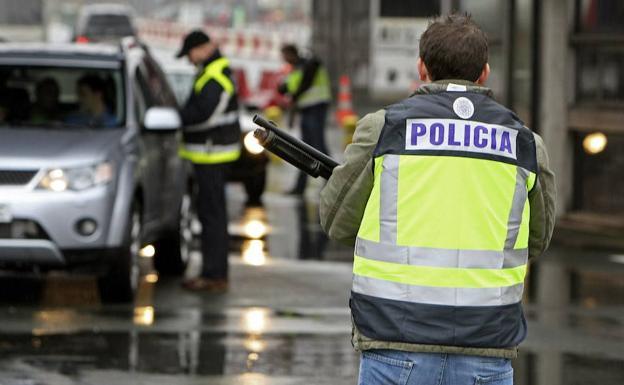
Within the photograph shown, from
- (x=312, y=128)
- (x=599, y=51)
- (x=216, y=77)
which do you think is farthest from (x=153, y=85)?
(x=312, y=128)

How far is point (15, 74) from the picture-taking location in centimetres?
1179

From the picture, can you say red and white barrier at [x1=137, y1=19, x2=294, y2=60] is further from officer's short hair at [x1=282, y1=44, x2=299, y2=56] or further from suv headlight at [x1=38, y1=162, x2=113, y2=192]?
suv headlight at [x1=38, y1=162, x2=113, y2=192]

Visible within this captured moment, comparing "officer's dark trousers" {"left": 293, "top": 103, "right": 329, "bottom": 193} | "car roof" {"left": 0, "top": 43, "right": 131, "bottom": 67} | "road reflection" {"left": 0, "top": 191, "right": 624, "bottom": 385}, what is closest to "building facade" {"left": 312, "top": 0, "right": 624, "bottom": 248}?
"road reflection" {"left": 0, "top": 191, "right": 624, "bottom": 385}

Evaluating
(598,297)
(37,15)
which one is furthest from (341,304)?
(37,15)

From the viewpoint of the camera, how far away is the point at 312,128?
792 inches

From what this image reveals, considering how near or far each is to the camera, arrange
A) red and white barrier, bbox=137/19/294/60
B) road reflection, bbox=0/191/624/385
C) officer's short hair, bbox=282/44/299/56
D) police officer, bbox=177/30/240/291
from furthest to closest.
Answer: red and white barrier, bbox=137/19/294/60
officer's short hair, bbox=282/44/299/56
police officer, bbox=177/30/240/291
road reflection, bbox=0/191/624/385

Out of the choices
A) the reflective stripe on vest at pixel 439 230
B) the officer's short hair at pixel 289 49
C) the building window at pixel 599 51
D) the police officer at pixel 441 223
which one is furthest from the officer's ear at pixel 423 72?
the officer's short hair at pixel 289 49

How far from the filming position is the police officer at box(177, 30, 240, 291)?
1155 cm

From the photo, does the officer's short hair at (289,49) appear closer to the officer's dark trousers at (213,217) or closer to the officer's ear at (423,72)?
the officer's dark trousers at (213,217)

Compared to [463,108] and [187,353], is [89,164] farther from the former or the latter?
[463,108]

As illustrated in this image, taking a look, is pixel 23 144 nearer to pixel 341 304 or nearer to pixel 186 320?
pixel 186 320

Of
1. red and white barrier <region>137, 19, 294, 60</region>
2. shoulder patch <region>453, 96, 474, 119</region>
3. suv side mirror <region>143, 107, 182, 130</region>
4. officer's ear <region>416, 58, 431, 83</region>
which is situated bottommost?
red and white barrier <region>137, 19, 294, 60</region>

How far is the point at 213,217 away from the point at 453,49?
293 inches

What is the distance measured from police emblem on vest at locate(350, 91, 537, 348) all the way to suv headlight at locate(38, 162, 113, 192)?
243 inches
